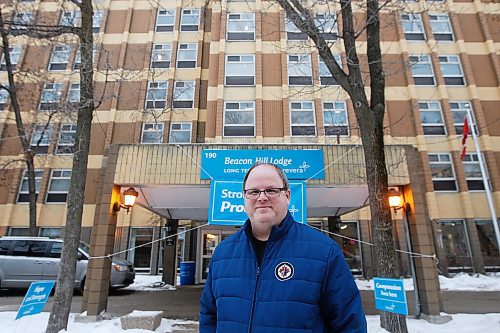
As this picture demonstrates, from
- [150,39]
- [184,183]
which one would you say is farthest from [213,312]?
[150,39]

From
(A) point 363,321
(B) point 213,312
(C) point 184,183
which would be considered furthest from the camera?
(C) point 184,183

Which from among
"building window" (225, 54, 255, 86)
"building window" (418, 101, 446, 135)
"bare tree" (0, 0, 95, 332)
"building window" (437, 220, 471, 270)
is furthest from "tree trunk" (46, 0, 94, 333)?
"building window" (418, 101, 446, 135)

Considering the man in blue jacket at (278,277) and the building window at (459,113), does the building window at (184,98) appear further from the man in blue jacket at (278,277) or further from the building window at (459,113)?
the man in blue jacket at (278,277)

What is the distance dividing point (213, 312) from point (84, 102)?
6.28 meters

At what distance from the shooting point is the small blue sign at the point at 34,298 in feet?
14.7

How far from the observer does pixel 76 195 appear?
6500 millimetres

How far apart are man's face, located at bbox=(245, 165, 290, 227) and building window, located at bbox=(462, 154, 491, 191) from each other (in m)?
20.4

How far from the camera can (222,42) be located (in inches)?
776

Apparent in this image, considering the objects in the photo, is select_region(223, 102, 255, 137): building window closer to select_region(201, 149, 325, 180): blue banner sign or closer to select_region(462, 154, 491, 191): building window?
select_region(201, 149, 325, 180): blue banner sign

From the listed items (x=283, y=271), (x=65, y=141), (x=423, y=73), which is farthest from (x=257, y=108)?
(x=283, y=271)

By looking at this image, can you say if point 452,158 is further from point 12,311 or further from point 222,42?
point 12,311

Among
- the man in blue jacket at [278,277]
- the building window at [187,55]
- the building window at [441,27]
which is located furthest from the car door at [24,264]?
the building window at [441,27]

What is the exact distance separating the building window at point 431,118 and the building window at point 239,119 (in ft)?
33.7

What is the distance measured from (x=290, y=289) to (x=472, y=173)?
825 inches
